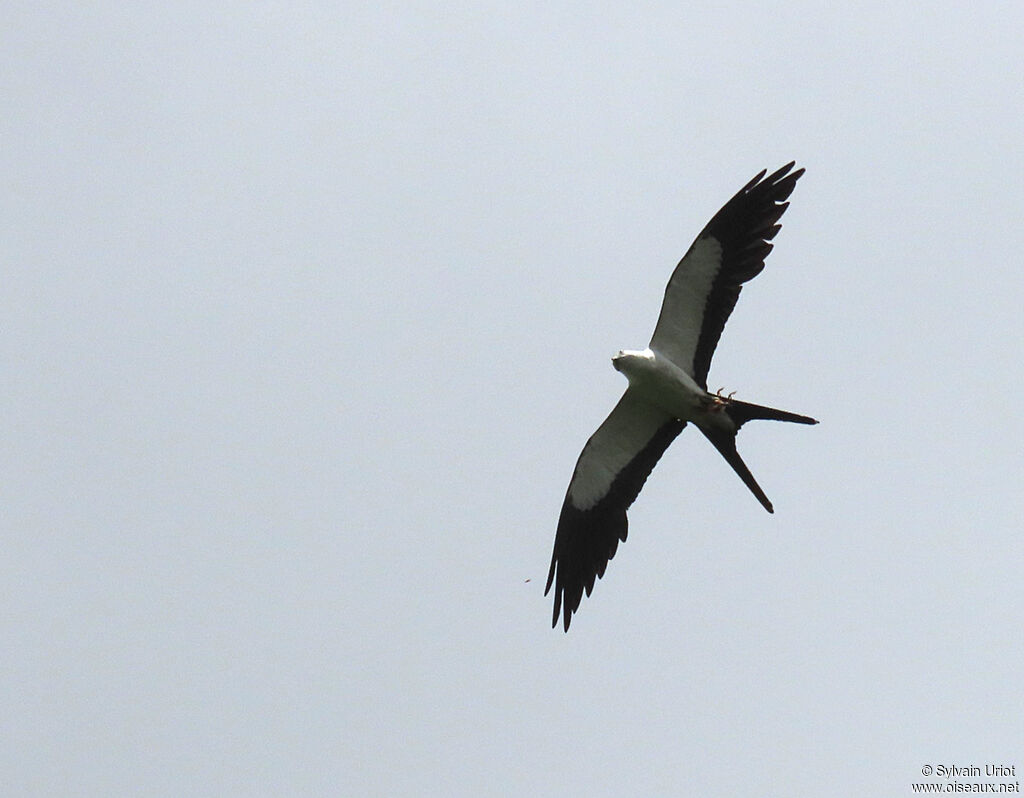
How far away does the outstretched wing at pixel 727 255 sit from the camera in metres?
16.0

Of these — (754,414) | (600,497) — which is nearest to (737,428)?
(754,414)

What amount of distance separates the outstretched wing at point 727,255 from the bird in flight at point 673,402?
0.01 m

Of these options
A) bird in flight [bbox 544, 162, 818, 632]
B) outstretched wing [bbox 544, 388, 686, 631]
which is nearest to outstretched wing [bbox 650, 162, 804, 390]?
A: bird in flight [bbox 544, 162, 818, 632]

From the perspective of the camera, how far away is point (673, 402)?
1648 cm

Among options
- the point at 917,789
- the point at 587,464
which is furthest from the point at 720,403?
the point at 917,789

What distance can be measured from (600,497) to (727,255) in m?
3.88

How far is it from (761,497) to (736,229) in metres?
3.57

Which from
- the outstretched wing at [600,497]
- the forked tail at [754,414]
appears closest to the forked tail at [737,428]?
the forked tail at [754,414]

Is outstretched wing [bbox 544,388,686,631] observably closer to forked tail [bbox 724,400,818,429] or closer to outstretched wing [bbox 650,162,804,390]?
forked tail [bbox 724,400,818,429]

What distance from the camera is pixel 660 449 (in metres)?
17.1

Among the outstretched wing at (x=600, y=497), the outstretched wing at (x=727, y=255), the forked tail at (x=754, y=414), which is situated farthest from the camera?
the outstretched wing at (x=600, y=497)

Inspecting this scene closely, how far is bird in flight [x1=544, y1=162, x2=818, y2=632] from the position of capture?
1611cm

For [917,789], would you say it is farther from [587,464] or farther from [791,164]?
[791,164]

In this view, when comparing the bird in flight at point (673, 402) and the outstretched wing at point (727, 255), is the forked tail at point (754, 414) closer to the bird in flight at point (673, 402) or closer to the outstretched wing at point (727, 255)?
the bird in flight at point (673, 402)
